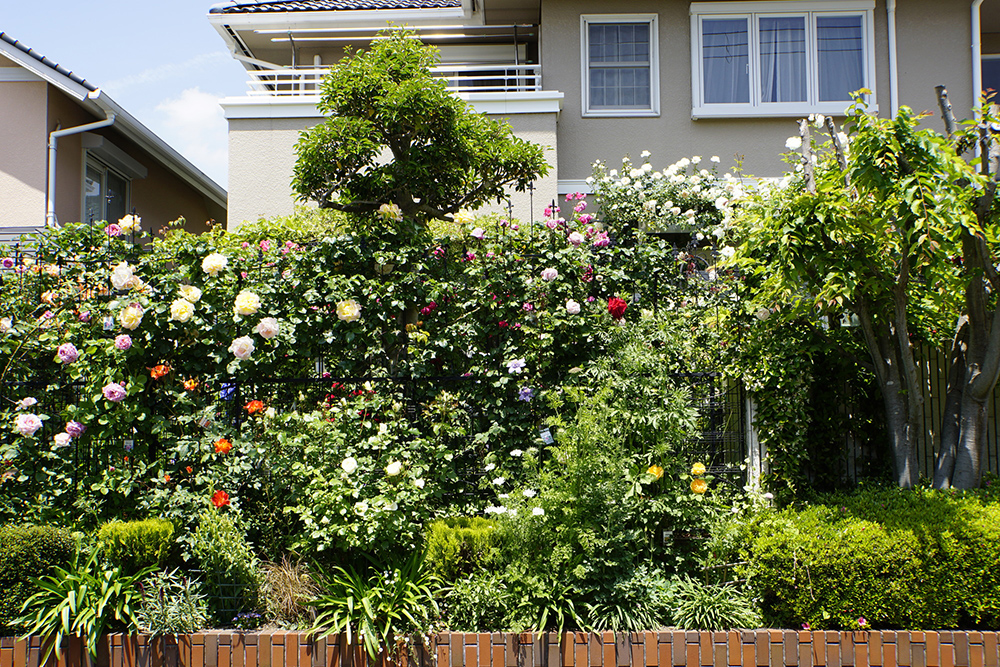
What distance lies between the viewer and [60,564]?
4535mm

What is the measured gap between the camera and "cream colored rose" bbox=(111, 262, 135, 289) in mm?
5074

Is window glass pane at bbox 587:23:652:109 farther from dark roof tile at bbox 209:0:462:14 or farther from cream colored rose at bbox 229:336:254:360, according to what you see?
cream colored rose at bbox 229:336:254:360

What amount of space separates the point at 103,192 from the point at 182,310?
8.04 metres

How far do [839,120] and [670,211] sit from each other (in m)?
3.59

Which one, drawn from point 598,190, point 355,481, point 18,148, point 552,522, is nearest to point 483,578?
point 552,522

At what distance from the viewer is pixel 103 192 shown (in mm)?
11523

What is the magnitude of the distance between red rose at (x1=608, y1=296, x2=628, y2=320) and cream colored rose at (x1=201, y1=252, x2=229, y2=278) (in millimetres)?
2829

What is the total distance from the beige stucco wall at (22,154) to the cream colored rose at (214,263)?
663 centimetres

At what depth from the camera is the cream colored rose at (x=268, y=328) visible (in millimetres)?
4996

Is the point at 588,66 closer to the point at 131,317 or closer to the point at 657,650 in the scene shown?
the point at 131,317

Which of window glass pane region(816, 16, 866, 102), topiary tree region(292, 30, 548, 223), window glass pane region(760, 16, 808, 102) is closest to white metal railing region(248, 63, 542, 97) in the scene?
window glass pane region(760, 16, 808, 102)

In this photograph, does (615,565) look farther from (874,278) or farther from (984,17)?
(984,17)

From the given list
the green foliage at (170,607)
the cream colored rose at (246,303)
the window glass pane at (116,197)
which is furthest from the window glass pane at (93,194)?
the green foliage at (170,607)

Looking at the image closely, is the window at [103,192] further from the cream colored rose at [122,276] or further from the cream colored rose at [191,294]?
the cream colored rose at [191,294]
